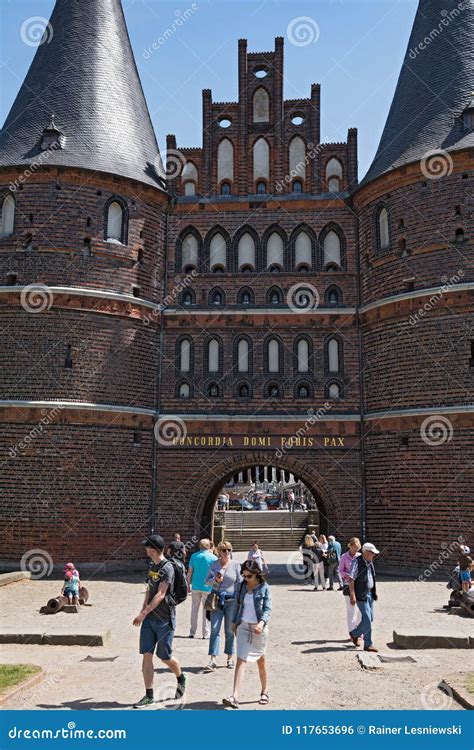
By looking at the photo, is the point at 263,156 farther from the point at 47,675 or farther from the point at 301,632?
the point at 47,675

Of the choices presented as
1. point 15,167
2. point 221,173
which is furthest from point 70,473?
point 221,173

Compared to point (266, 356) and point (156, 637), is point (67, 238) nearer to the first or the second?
point (266, 356)

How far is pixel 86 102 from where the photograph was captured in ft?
64.5

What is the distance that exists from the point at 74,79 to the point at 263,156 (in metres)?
5.71

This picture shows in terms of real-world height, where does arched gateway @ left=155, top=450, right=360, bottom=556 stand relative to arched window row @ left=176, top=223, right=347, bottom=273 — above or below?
below

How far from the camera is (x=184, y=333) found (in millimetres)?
19656

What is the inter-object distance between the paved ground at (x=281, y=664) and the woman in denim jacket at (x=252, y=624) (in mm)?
277

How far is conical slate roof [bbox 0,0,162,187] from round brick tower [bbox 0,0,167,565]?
41mm

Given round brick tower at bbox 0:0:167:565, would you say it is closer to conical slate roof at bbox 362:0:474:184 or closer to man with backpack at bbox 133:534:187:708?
conical slate roof at bbox 362:0:474:184

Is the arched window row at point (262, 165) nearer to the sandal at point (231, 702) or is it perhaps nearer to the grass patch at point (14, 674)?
the grass patch at point (14, 674)

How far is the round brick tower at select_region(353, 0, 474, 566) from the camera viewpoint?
1673cm

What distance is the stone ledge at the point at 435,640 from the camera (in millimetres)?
8820

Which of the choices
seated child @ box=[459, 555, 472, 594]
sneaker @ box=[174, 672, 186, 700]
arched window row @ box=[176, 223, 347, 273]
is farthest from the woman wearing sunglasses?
arched window row @ box=[176, 223, 347, 273]

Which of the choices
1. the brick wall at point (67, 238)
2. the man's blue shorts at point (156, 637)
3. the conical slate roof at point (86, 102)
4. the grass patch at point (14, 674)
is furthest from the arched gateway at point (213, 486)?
the man's blue shorts at point (156, 637)
